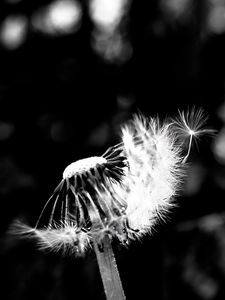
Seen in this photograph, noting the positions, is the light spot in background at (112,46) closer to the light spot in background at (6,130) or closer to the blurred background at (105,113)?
the blurred background at (105,113)

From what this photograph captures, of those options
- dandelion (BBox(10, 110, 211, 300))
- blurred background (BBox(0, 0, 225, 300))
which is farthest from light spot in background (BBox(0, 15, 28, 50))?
dandelion (BBox(10, 110, 211, 300))

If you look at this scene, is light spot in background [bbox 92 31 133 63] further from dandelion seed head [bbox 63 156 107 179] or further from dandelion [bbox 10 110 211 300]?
dandelion seed head [bbox 63 156 107 179]

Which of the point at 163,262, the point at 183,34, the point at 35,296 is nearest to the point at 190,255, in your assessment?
the point at 163,262

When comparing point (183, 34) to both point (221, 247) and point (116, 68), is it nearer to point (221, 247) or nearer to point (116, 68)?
point (116, 68)

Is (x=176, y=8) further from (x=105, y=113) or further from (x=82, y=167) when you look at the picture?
(x=82, y=167)

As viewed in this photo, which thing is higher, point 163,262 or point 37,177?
point 37,177

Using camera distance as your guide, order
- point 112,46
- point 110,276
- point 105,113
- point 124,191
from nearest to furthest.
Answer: point 110,276, point 124,191, point 105,113, point 112,46

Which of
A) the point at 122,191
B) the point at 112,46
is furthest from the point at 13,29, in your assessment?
the point at 122,191

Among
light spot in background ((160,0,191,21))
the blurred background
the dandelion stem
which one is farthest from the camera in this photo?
light spot in background ((160,0,191,21))
